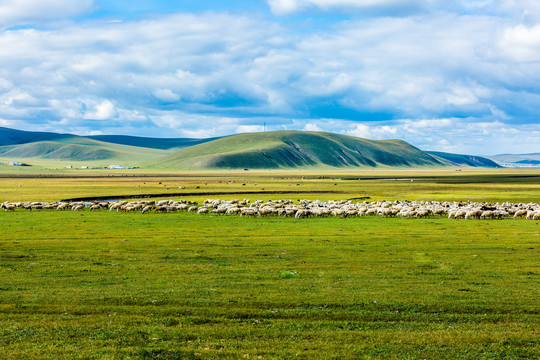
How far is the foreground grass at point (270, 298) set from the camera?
399 inches

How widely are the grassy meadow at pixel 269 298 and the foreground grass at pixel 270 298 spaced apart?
0.04 meters

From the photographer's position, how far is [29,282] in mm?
16062

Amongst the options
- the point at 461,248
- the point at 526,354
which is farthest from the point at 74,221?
the point at 526,354

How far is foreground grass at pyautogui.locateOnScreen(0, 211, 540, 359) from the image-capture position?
399 inches

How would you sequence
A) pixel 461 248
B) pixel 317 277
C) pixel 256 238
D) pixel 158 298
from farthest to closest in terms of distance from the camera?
pixel 256 238 → pixel 461 248 → pixel 317 277 → pixel 158 298

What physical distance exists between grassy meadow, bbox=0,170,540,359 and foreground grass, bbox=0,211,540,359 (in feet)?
0.14

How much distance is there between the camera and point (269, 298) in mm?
13953

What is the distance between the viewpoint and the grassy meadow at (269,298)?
1012 centimetres

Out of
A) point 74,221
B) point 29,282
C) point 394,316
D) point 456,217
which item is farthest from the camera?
point 456,217

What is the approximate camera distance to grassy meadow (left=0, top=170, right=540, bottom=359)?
10117mm

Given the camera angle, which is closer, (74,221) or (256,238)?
(256,238)

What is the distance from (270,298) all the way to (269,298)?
30mm

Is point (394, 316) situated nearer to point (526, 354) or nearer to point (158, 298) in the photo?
point (526, 354)

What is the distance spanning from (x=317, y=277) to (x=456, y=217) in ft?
96.3
